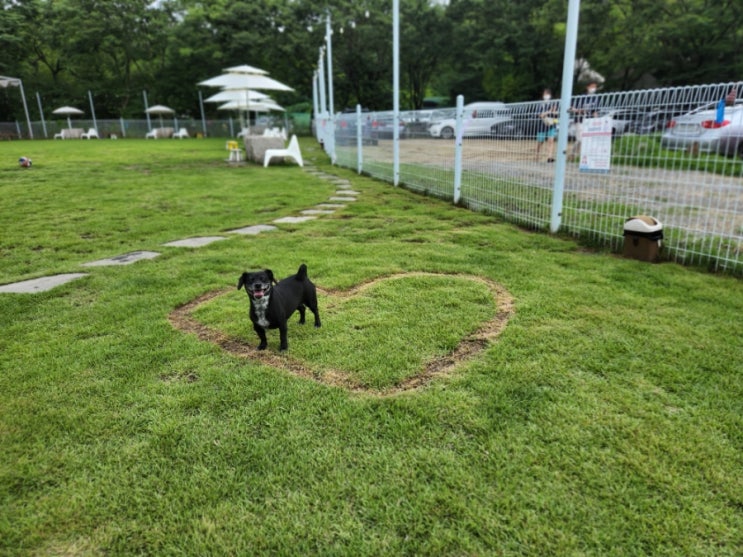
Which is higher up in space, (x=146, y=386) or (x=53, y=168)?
(x=53, y=168)

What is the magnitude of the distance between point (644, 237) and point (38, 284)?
4.75m

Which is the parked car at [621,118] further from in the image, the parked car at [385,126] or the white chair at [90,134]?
the white chair at [90,134]

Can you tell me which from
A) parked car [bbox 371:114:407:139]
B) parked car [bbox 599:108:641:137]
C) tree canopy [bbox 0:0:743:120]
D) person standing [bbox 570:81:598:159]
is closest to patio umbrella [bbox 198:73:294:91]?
parked car [bbox 371:114:407:139]

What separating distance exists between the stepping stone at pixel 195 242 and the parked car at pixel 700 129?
13.3 ft

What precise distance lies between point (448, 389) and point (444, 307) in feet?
3.10

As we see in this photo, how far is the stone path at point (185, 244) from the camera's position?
3.42 meters

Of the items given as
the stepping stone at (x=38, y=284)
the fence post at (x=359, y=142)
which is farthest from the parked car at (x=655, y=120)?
the fence post at (x=359, y=142)

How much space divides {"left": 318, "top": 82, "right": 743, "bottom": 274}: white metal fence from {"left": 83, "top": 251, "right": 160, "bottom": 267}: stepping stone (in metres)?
3.82

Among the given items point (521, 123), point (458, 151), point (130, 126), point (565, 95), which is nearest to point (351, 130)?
point (458, 151)

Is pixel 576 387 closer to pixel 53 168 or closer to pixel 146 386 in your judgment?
pixel 146 386

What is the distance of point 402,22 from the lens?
29969mm

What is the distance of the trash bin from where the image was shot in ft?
12.7

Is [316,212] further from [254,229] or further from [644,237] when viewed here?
[644,237]

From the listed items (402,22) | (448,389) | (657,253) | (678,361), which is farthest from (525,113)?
(402,22)
